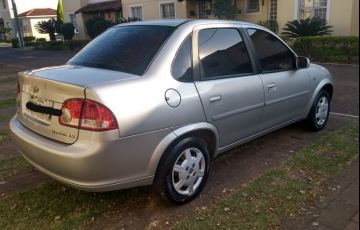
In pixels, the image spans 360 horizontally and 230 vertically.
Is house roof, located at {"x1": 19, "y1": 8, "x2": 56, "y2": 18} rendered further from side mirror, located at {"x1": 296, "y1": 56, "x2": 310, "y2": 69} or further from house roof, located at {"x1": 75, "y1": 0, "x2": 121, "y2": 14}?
side mirror, located at {"x1": 296, "y1": 56, "x2": 310, "y2": 69}

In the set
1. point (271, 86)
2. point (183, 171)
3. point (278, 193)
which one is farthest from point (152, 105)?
point (271, 86)

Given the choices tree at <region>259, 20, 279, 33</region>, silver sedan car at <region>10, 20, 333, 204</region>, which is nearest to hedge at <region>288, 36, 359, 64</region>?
tree at <region>259, 20, 279, 33</region>

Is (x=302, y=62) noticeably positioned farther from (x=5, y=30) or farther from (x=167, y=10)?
(x=5, y=30)

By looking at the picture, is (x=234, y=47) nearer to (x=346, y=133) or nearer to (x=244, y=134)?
(x=244, y=134)

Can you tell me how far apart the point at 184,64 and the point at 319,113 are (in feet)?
9.41

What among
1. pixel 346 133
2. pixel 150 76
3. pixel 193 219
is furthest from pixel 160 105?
pixel 346 133

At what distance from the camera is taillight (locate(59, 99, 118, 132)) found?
9.55 ft

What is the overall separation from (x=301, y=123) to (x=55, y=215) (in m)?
3.77

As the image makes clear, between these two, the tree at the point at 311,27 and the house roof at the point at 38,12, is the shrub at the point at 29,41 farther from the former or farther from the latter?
the tree at the point at 311,27

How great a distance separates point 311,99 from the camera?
5.29 metres

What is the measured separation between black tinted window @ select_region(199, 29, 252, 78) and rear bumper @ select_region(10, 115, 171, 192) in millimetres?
932

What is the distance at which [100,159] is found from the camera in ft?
9.64

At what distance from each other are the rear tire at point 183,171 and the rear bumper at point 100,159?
0.48 ft

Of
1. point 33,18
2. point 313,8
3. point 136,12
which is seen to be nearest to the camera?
point 313,8
